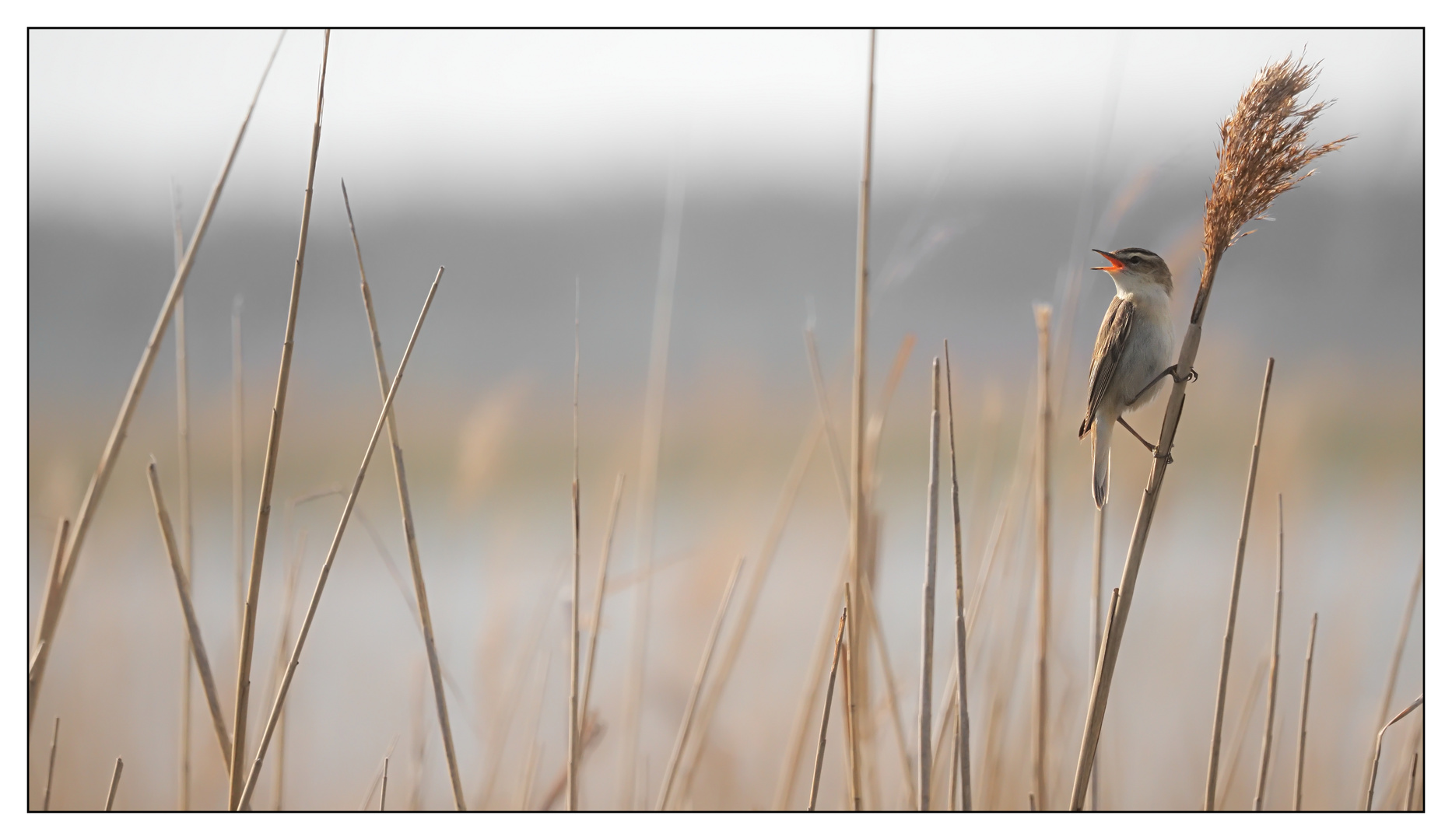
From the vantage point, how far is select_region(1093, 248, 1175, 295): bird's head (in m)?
1.42

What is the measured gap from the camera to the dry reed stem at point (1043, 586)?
132 cm

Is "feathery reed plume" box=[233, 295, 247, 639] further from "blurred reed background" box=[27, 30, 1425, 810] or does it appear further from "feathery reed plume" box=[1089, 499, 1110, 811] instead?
"feathery reed plume" box=[1089, 499, 1110, 811]

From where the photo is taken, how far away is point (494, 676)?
2.12 m

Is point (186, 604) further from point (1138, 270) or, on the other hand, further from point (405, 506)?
point (1138, 270)

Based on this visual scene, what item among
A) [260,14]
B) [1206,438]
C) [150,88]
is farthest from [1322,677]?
[150,88]

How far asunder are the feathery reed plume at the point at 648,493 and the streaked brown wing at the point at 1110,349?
0.83 meters

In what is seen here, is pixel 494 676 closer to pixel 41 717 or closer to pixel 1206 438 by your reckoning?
pixel 41 717

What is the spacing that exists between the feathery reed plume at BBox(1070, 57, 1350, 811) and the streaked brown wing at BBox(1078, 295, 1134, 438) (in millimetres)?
285

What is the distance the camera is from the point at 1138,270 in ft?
4.67

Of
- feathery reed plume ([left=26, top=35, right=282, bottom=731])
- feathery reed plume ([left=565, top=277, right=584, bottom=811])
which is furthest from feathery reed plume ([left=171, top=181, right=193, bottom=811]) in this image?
feathery reed plume ([left=565, top=277, right=584, bottom=811])

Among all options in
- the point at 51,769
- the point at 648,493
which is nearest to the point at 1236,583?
the point at 648,493

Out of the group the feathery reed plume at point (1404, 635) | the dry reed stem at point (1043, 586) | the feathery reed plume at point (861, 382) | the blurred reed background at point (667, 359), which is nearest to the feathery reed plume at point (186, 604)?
the blurred reed background at point (667, 359)

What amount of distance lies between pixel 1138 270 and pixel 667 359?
54.6 inches

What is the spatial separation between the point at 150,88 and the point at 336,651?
7.15 feet
